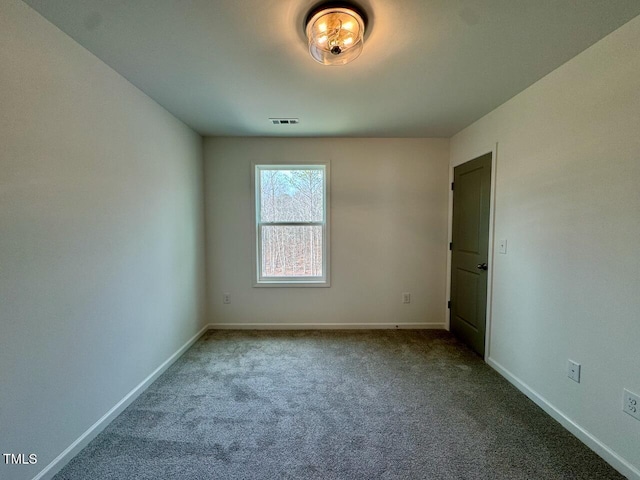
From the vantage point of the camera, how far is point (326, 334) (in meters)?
3.28

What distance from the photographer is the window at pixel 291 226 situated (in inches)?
134

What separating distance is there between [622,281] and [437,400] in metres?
1.38

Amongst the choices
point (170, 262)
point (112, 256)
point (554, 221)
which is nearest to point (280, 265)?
point (170, 262)

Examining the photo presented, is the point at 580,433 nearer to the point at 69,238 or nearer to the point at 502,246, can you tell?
the point at 502,246

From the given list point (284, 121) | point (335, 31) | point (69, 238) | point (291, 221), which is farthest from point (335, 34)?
point (291, 221)

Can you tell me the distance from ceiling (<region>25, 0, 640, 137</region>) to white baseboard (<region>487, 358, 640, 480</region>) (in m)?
2.34

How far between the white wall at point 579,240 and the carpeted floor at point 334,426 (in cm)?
27

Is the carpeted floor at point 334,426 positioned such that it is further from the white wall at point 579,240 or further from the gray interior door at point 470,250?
the gray interior door at point 470,250

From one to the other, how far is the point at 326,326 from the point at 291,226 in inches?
54.0

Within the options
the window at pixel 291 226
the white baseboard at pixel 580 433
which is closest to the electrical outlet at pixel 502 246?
the white baseboard at pixel 580 433

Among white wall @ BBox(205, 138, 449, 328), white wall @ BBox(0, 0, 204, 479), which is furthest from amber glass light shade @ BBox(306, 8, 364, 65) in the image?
white wall @ BBox(205, 138, 449, 328)

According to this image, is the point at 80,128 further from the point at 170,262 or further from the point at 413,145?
the point at 413,145

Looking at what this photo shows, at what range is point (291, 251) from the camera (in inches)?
137

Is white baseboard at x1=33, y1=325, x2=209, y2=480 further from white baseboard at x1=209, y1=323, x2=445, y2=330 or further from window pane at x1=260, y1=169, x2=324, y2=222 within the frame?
window pane at x1=260, y1=169, x2=324, y2=222
